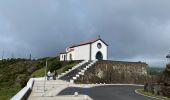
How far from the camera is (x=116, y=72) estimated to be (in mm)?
54969

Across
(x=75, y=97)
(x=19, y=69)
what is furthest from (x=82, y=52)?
(x=75, y=97)

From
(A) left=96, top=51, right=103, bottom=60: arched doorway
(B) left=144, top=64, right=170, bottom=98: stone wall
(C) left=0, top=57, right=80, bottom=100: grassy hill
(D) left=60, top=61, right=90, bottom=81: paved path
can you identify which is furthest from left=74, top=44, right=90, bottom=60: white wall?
(B) left=144, top=64, right=170, bottom=98: stone wall

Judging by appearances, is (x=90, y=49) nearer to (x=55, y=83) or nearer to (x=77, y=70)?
(x=77, y=70)

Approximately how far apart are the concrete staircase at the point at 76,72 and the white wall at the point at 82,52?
4320 mm

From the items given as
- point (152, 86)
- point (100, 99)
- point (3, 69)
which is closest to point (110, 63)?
point (152, 86)

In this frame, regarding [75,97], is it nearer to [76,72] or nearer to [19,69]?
[76,72]

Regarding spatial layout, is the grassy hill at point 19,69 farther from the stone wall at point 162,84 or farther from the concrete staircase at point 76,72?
the stone wall at point 162,84

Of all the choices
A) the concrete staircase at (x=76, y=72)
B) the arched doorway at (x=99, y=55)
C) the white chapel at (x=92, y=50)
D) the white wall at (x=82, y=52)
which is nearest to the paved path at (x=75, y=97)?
the concrete staircase at (x=76, y=72)

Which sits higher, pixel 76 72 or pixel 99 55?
pixel 99 55

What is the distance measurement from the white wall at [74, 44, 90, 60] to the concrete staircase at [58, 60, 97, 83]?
4.32 meters

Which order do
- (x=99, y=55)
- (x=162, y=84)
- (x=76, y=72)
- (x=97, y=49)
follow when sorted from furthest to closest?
(x=99, y=55) < (x=97, y=49) < (x=76, y=72) < (x=162, y=84)

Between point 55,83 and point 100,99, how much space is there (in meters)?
16.7

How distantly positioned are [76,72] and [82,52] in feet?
37.1

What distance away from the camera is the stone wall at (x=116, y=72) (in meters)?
51.9
